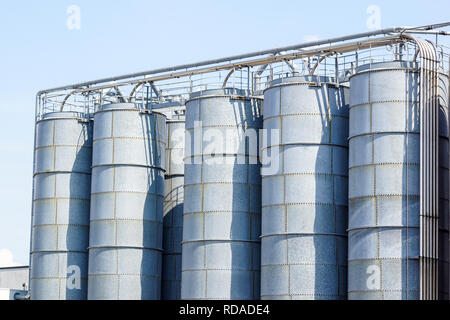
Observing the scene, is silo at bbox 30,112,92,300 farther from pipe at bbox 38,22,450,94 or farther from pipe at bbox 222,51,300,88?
pipe at bbox 222,51,300,88

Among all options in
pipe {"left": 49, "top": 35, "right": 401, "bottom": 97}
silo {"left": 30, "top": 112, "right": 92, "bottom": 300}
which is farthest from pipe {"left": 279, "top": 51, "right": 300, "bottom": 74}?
silo {"left": 30, "top": 112, "right": 92, "bottom": 300}

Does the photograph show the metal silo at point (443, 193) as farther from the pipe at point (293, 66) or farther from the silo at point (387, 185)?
the pipe at point (293, 66)

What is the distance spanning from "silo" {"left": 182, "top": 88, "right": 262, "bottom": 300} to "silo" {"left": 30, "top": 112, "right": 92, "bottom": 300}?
8.11 m

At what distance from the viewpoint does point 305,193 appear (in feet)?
119

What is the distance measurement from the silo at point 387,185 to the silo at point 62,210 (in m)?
16.1

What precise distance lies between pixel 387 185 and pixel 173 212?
587 inches

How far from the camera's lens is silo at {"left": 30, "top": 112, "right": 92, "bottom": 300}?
45.5 meters

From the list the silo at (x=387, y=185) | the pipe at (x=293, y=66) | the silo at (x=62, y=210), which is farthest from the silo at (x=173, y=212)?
the silo at (x=387, y=185)

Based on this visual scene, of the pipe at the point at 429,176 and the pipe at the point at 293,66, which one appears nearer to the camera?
the pipe at the point at 429,176

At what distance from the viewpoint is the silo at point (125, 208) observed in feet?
139

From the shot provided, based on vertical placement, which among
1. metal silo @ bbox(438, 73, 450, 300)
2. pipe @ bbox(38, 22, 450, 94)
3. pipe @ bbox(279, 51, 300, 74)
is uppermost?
pipe @ bbox(38, 22, 450, 94)

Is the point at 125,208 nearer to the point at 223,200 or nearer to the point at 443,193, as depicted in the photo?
the point at 223,200

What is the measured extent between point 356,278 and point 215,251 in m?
6.83

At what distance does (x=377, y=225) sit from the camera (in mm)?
33750
